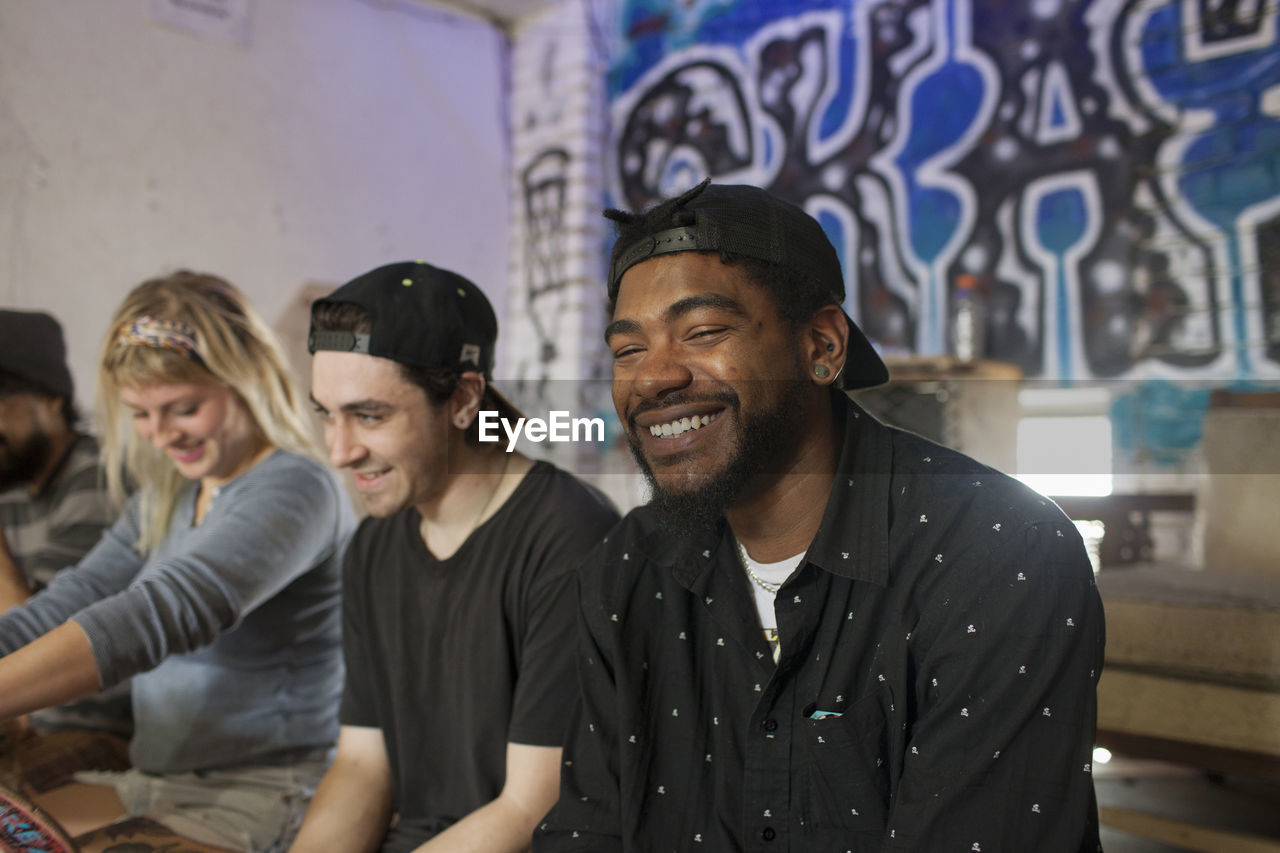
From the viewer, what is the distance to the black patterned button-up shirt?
98cm

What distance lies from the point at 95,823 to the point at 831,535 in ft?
4.93

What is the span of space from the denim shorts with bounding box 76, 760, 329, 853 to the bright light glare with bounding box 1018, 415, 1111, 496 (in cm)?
277

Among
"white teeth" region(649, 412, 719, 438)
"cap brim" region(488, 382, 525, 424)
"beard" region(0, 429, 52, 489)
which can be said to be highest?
"cap brim" region(488, 382, 525, 424)

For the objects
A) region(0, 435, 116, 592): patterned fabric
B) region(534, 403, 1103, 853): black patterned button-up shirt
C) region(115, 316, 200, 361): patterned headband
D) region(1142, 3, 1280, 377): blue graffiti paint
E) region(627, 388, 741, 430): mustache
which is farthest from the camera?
region(1142, 3, 1280, 377): blue graffiti paint

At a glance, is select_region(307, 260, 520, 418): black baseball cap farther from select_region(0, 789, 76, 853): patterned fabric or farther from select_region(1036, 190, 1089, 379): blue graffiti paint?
select_region(1036, 190, 1089, 379): blue graffiti paint

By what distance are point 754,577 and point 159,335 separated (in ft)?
4.25

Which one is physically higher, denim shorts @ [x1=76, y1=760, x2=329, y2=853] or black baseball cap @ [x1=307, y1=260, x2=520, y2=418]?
black baseball cap @ [x1=307, y1=260, x2=520, y2=418]

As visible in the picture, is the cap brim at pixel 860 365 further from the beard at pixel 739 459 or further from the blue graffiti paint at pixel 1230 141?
the blue graffiti paint at pixel 1230 141

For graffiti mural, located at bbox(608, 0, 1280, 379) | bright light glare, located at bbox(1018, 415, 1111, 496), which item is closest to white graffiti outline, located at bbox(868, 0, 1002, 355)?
graffiti mural, located at bbox(608, 0, 1280, 379)

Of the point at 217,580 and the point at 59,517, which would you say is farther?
the point at 59,517

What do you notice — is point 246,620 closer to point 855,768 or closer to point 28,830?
point 28,830

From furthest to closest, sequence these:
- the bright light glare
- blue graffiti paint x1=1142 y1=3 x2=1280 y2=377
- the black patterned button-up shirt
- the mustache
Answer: the bright light glare, blue graffiti paint x1=1142 y1=3 x2=1280 y2=377, the mustache, the black patterned button-up shirt

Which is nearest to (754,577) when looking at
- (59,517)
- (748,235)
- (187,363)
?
(748,235)

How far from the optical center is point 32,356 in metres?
2.54
